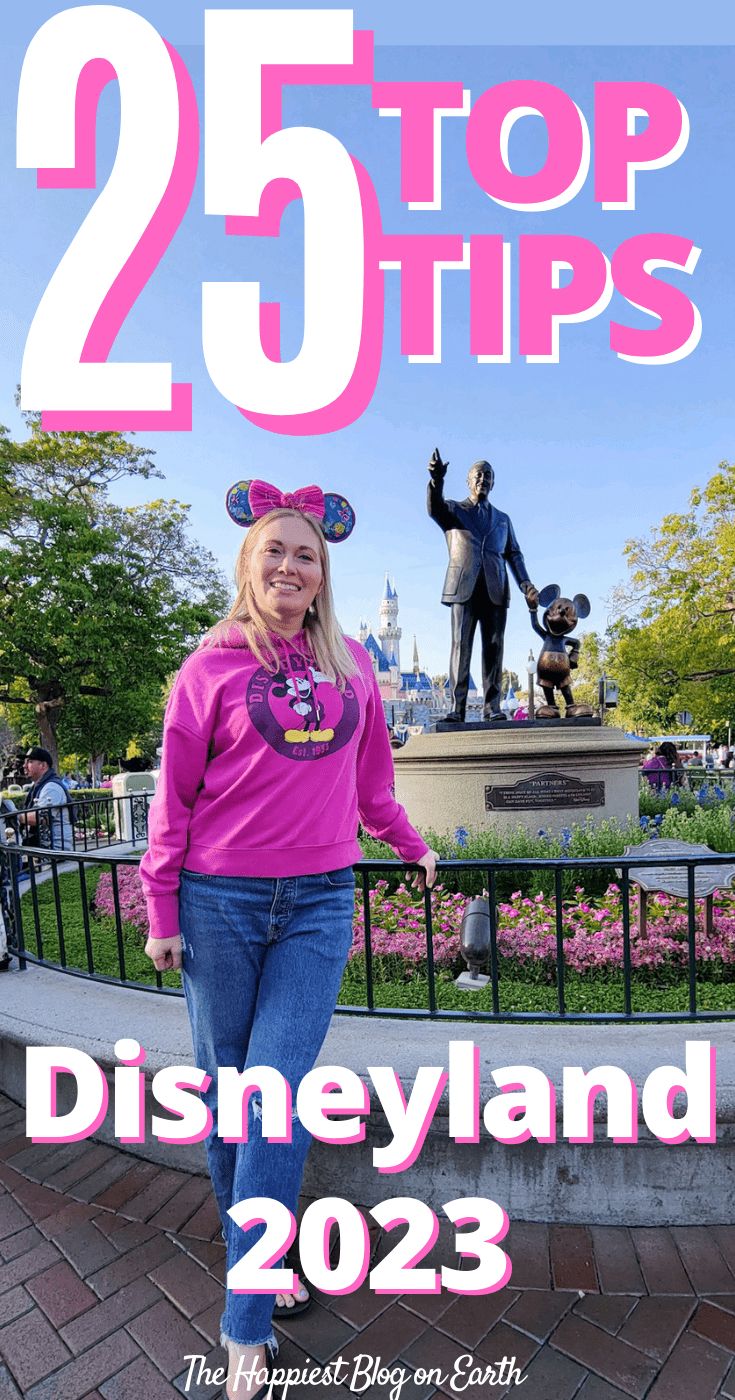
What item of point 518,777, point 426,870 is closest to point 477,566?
point 518,777

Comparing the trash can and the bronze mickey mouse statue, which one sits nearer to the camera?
the bronze mickey mouse statue

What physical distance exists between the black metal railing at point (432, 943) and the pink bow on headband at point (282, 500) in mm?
1357

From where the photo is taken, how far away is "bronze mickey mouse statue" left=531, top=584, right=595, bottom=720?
816 cm

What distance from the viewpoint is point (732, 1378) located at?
1.81 m

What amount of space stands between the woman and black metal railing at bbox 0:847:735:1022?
896mm

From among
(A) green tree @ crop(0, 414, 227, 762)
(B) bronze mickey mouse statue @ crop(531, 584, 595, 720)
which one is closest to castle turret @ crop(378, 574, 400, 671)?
(A) green tree @ crop(0, 414, 227, 762)

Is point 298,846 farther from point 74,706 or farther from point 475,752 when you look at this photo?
point 74,706

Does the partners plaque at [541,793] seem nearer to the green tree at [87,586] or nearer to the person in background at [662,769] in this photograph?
the person in background at [662,769]

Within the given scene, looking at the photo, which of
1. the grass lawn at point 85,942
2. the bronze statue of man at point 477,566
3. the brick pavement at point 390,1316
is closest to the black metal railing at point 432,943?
the grass lawn at point 85,942

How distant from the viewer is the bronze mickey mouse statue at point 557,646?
26.8ft

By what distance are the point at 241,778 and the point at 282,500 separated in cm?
79

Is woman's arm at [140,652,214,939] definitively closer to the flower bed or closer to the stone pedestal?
the flower bed

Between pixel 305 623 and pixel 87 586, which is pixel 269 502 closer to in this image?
pixel 305 623

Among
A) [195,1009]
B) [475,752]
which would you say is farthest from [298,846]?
[475,752]
